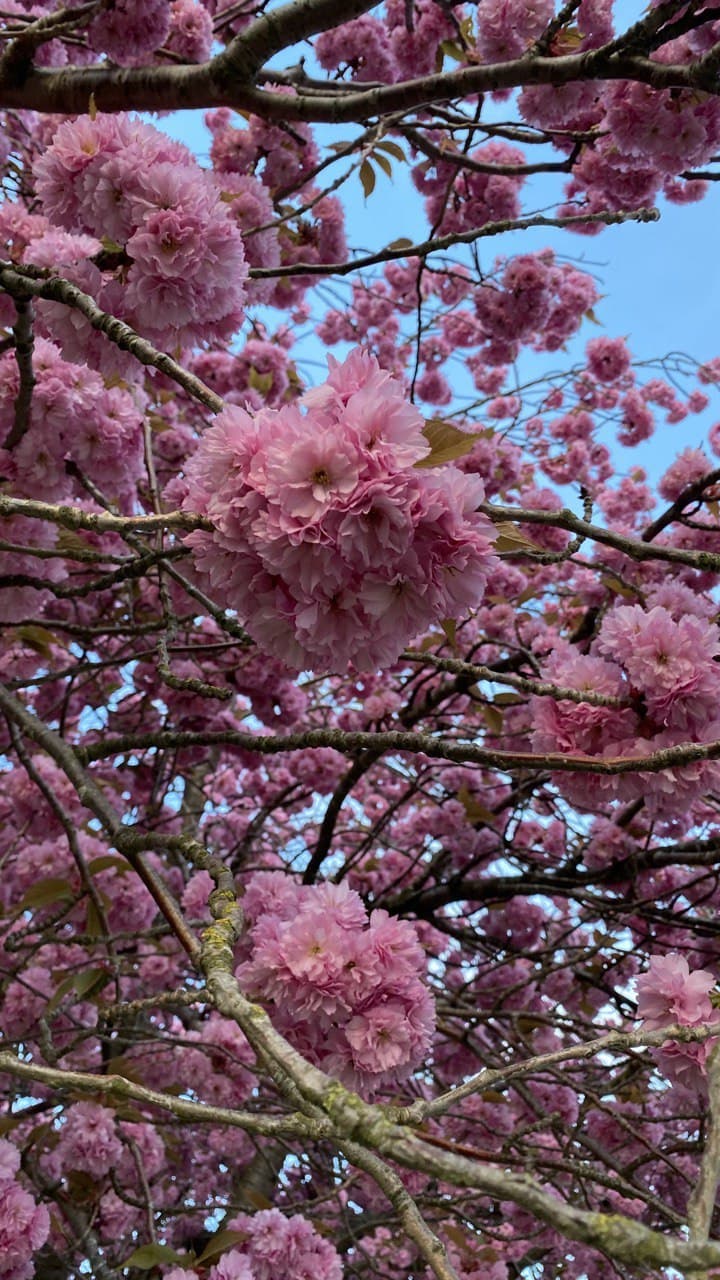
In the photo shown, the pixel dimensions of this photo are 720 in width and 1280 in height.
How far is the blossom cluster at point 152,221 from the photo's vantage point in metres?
1.64

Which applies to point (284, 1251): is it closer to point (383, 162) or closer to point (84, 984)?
point (84, 984)

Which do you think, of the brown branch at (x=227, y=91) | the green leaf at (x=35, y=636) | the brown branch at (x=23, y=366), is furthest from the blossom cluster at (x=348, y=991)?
the brown branch at (x=227, y=91)

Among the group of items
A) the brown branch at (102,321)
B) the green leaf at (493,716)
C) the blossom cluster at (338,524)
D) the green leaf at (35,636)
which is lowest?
the blossom cluster at (338,524)

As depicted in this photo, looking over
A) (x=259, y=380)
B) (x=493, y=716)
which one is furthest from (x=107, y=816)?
(x=259, y=380)

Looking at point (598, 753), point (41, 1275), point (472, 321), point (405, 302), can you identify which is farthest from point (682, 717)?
point (405, 302)

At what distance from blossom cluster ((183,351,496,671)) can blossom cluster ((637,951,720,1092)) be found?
36.7 inches

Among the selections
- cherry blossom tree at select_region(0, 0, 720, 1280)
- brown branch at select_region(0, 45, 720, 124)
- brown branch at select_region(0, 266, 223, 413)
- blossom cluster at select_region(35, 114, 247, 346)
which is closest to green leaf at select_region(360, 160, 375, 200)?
cherry blossom tree at select_region(0, 0, 720, 1280)

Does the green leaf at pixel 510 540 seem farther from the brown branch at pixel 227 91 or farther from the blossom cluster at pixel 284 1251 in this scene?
the blossom cluster at pixel 284 1251

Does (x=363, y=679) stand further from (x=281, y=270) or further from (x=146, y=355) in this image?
(x=146, y=355)

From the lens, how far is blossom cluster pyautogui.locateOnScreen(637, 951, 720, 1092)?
1.66m

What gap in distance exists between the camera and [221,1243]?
2.24 meters

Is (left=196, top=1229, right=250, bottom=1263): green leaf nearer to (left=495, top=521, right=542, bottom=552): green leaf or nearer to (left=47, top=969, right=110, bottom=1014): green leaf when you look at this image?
(left=47, top=969, right=110, bottom=1014): green leaf

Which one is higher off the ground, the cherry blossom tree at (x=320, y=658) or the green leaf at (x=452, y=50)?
the green leaf at (x=452, y=50)

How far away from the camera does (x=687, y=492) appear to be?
334 cm
